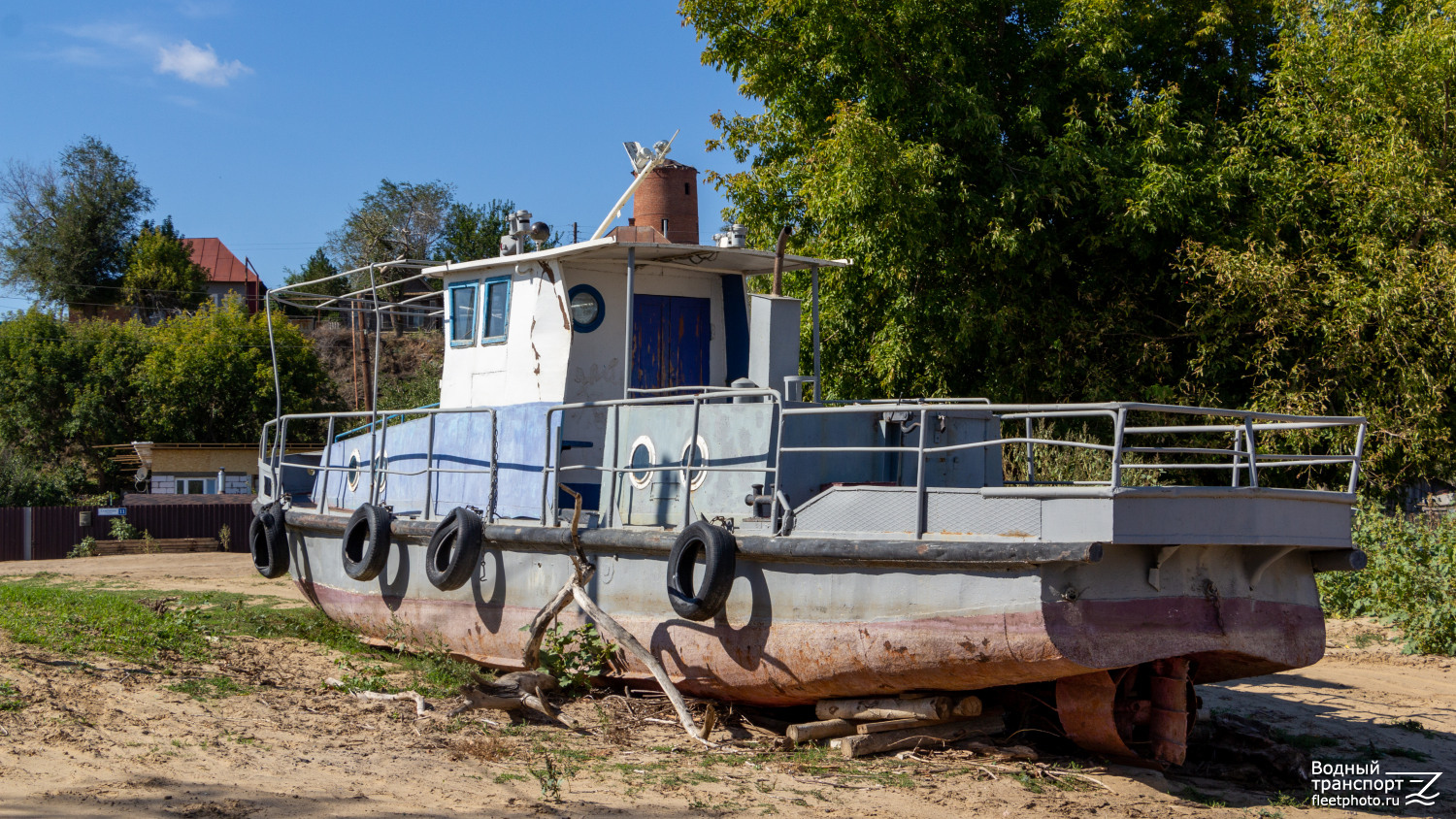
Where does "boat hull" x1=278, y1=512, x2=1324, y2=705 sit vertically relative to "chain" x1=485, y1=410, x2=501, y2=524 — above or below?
below

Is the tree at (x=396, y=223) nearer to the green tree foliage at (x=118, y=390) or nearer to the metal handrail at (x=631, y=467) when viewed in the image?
the green tree foliage at (x=118, y=390)

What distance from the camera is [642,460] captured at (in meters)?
8.38

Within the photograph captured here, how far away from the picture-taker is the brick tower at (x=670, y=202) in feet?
37.0

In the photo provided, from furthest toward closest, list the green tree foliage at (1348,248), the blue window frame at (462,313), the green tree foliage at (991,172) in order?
the green tree foliage at (991,172)
the green tree foliage at (1348,248)
the blue window frame at (462,313)

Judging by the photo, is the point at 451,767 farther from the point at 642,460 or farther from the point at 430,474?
the point at 430,474

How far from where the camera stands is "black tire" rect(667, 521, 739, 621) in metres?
7.04

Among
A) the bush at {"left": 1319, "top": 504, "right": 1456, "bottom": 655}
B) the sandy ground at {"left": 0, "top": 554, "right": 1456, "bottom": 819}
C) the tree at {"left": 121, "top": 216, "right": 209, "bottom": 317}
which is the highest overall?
the tree at {"left": 121, "top": 216, "right": 209, "bottom": 317}

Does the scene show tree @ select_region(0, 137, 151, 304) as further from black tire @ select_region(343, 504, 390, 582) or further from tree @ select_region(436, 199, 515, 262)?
black tire @ select_region(343, 504, 390, 582)

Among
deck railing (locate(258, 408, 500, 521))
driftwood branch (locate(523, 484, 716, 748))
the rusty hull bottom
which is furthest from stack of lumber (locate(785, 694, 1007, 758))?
deck railing (locate(258, 408, 500, 521))

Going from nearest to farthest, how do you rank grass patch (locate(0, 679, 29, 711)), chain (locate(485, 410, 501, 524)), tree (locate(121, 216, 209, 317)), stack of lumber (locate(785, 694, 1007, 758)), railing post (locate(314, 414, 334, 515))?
1. grass patch (locate(0, 679, 29, 711))
2. stack of lumber (locate(785, 694, 1007, 758))
3. chain (locate(485, 410, 501, 524))
4. railing post (locate(314, 414, 334, 515))
5. tree (locate(121, 216, 209, 317))

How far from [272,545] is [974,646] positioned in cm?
787

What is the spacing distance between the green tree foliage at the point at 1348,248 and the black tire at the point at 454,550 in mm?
11790

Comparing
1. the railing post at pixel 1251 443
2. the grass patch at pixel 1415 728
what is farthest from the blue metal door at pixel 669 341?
the grass patch at pixel 1415 728

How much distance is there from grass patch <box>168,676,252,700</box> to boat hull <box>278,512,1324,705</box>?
2042 millimetres
